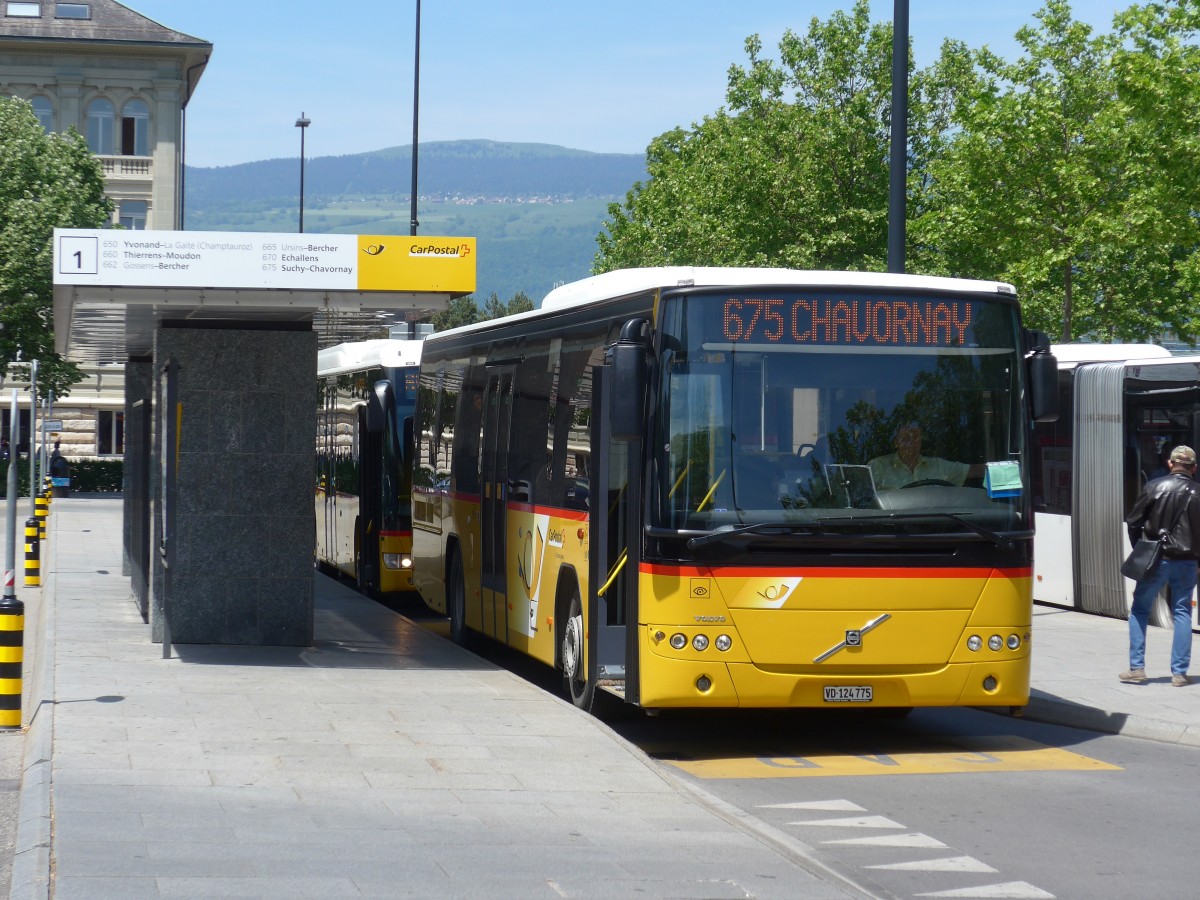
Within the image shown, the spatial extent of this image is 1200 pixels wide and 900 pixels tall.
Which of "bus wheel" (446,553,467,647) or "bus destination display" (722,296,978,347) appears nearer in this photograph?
"bus destination display" (722,296,978,347)

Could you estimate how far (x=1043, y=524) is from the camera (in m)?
21.0

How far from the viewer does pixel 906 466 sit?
34.8 feet

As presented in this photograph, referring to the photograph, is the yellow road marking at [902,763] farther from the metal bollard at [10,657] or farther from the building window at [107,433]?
the building window at [107,433]

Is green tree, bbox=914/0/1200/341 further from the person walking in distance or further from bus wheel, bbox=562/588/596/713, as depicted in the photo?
bus wheel, bbox=562/588/596/713

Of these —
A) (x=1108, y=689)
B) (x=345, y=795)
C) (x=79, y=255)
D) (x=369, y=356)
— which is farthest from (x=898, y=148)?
(x=345, y=795)

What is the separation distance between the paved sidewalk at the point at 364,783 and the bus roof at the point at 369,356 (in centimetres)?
648

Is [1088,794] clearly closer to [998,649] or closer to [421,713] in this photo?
[998,649]

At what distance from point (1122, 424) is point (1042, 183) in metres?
13.2

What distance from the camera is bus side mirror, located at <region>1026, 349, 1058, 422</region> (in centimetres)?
1069

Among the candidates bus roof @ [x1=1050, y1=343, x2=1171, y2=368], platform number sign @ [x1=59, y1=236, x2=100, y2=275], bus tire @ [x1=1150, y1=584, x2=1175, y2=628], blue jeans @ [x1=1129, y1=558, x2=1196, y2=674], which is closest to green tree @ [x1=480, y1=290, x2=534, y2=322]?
bus roof @ [x1=1050, y1=343, x2=1171, y2=368]

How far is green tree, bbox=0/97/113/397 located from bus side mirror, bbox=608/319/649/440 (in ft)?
137

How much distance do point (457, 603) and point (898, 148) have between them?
616 centimetres

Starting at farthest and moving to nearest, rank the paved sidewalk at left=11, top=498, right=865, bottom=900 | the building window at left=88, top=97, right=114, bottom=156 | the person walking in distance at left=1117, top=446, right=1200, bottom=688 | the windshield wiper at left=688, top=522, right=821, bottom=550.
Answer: the building window at left=88, top=97, right=114, bottom=156
the person walking in distance at left=1117, top=446, right=1200, bottom=688
the windshield wiper at left=688, top=522, right=821, bottom=550
the paved sidewalk at left=11, top=498, right=865, bottom=900

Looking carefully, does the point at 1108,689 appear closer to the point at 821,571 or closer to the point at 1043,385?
the point at 1043,385
